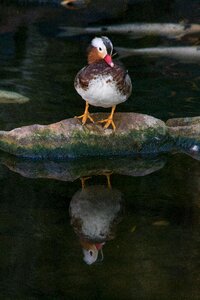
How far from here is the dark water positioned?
568 centimetres

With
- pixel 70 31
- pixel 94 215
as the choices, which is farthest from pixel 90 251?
pixel 70 31

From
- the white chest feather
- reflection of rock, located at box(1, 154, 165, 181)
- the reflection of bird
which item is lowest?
reflection of rock, located at box(1, 154, 165, 181)

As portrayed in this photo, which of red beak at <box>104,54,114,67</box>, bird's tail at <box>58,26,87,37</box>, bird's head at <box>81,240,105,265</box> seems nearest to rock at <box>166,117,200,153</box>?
red beak at <box>104,54,114,67</box>

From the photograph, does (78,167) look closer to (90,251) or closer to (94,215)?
(94,215)

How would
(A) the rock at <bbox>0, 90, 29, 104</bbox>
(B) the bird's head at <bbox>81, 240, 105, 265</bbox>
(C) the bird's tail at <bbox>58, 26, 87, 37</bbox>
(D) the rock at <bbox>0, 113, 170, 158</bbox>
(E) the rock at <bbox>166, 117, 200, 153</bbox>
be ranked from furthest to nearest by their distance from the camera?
(C) the bird's tail at <bbox>58, 26, 87, 37</bbox>, (A) the rock at <bbox>0, 90, 29, 104</bbox>, (E) the rock at <bbox>166, 117, 200, 153</bbox>, (D) the rock at <bbox>0, 113, 170, 158</bbox>, (B) the bird's head at <bbox>81, 240, 105, 265</bbox>

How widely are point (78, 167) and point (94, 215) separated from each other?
3.80 ft

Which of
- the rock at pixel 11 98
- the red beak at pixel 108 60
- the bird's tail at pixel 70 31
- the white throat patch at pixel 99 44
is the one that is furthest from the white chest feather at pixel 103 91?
the bird's tail at pixel 70 31

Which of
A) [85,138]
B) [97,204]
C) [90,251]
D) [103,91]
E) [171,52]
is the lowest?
[171,52]

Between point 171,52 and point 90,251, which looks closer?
point 90,251

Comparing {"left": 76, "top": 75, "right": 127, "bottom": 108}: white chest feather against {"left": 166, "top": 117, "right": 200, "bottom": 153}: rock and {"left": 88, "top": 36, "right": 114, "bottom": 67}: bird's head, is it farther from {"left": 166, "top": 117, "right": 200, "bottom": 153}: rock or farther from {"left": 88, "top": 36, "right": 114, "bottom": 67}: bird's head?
{"left": 166, "top": 117, "right": 200, "bottom": 153}: rock

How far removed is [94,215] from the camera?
688 cm

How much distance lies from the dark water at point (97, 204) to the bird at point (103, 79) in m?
0.61

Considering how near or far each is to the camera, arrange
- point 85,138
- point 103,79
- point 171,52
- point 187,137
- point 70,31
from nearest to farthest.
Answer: point 103,79, point 85,138, point 187,137, point 171,52, point 70,31

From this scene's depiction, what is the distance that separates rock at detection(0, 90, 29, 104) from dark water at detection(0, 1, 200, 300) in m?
0.13
